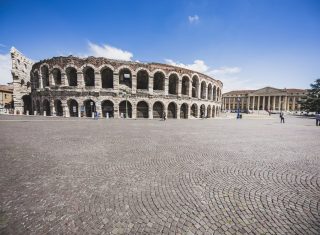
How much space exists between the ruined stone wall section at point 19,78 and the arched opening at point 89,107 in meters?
14.3

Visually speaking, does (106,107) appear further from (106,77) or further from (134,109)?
(106,77)

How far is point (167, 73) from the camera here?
26.8 meters

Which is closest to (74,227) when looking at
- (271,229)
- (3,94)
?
(271,229)

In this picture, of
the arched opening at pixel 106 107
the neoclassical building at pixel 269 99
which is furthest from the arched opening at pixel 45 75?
the neoclassical building at pixel 269 99

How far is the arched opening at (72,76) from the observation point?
82.4 feet

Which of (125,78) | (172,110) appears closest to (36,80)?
(125,78)

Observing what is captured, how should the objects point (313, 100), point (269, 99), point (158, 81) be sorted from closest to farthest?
1. point (158, 81)
2. point (313, 100)
3. point (269, 99)

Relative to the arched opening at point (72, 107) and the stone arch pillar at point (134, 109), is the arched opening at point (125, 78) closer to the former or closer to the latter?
the stone arch pillar at point (134, 109)

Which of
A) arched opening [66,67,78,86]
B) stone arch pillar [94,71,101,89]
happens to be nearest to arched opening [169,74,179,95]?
stone arch pillar [94,71,101,89]

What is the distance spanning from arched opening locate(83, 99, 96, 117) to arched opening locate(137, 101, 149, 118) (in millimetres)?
7233

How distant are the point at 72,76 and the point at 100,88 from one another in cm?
633

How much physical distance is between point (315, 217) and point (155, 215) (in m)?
3.07

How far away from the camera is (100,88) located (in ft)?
80.7

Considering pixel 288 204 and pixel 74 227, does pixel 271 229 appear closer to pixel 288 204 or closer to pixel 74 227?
pixel 288 204
